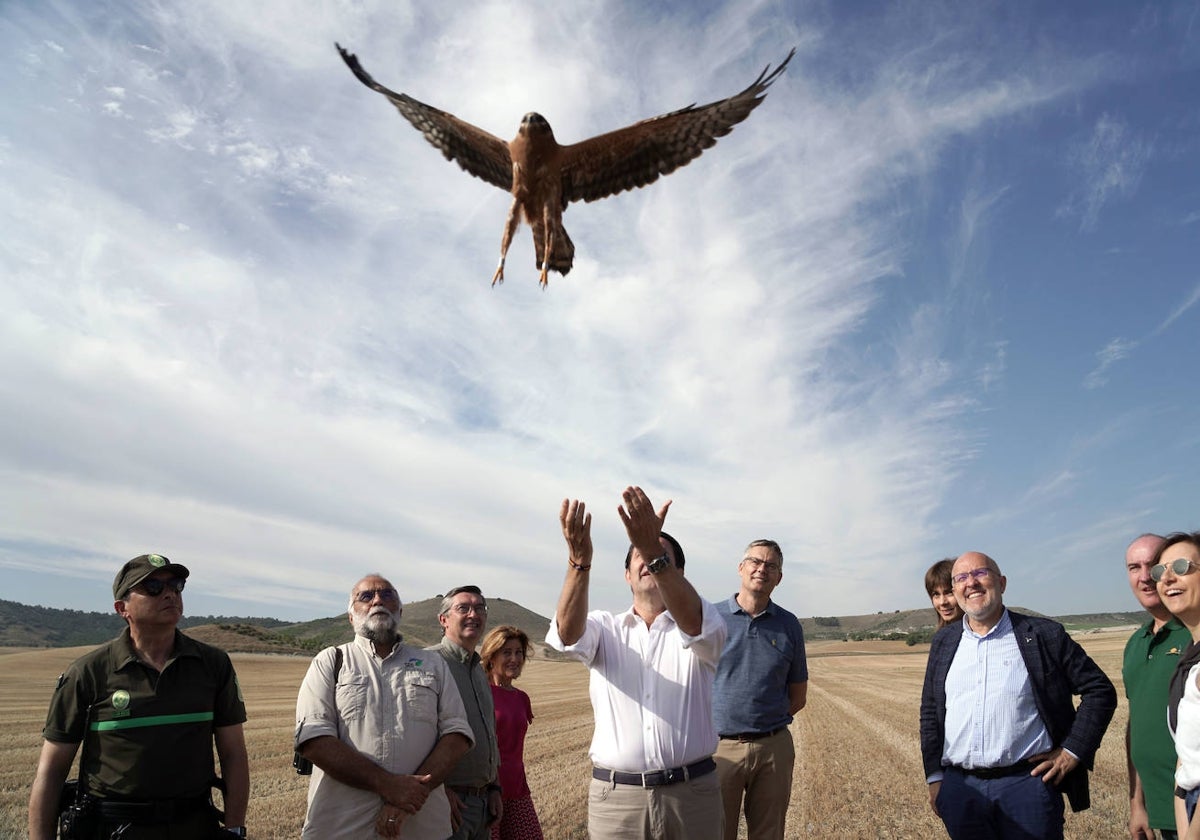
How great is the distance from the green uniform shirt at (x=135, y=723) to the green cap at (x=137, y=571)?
0.70ft

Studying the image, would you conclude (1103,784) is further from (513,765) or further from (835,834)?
(513,765)

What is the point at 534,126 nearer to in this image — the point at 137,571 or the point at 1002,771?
the point at 137,571

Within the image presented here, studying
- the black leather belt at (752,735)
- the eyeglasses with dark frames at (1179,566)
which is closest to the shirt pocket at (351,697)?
the black leather belt at (752,735)

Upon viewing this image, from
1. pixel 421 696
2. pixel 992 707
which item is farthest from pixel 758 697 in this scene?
pixel 421 696

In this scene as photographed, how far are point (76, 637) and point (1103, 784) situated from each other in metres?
108

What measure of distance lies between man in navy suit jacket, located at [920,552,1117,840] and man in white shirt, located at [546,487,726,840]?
146 centimetres

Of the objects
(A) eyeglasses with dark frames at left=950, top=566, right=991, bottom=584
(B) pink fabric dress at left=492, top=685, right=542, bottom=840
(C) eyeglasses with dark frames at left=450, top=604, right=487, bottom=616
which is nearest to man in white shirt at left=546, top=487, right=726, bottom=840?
(C) eyeglasses with dark frames at left=450, top=604, right=487, bottom=616

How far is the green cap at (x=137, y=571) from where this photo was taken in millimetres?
3707

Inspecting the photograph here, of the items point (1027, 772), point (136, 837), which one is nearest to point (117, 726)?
point (136, 837)

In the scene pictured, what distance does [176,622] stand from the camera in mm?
3754

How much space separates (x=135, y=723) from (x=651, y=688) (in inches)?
94.1

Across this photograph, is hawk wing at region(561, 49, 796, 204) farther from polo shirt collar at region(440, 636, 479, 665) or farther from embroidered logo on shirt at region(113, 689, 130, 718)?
embroidered logo on shirt at region(113, 689, 130, 718)

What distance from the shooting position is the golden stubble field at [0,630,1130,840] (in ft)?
24.9

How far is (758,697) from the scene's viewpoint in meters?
5.22
